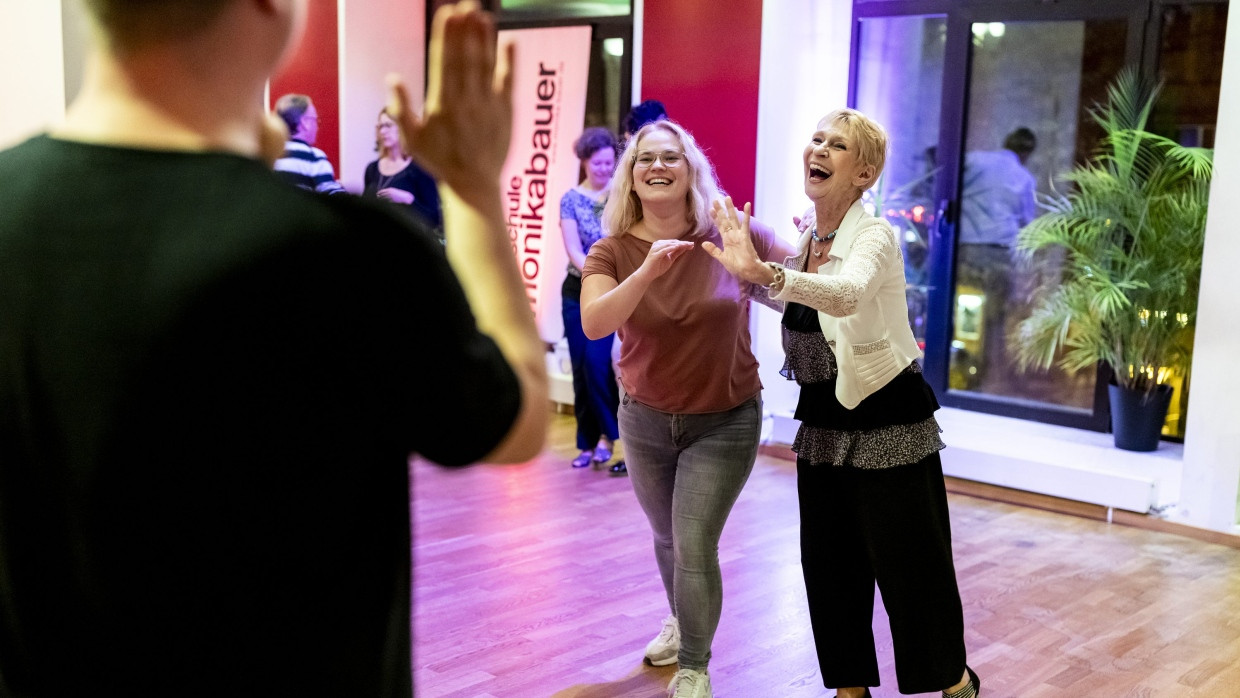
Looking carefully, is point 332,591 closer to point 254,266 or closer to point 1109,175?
point 254,266

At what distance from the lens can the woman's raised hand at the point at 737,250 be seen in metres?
2.80

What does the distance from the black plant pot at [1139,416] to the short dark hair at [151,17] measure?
5952 millimetres

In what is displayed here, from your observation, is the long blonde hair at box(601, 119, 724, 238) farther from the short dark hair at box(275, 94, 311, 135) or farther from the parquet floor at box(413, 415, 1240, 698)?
the short dark hair at box(275, 94, 311, 135)

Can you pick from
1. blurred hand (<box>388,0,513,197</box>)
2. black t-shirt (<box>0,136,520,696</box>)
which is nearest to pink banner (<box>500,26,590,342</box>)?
blurred hand (<box>388,0,513,197</box>)

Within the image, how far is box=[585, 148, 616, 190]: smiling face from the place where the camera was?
20.2 feet

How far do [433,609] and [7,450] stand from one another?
3346 mm

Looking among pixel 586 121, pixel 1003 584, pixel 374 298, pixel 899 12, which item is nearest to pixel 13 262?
pixel 374 298

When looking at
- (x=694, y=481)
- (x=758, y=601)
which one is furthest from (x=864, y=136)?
(x=758, y=601)

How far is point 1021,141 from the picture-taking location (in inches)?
275

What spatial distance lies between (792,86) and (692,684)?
156 inches

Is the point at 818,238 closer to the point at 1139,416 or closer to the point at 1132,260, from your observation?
the point at 1132,260

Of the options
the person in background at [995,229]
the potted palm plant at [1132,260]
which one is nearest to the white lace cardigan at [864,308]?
the potted palm plant at [1132,260]

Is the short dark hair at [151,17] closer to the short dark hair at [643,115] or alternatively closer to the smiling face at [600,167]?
the short dark hair at [643,115]

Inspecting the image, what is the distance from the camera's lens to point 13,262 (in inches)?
34.5
